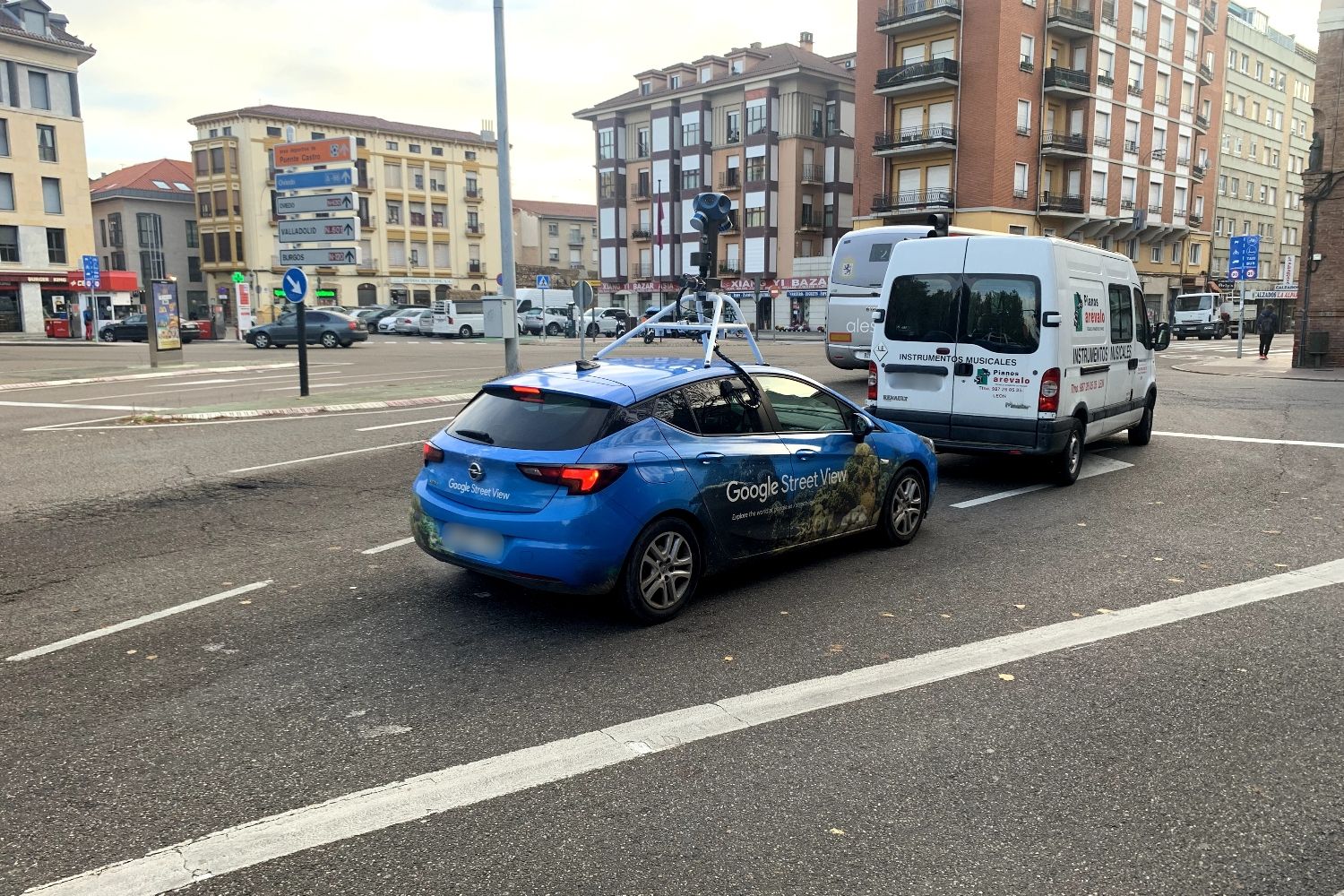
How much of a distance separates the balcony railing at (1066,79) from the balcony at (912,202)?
734 cm

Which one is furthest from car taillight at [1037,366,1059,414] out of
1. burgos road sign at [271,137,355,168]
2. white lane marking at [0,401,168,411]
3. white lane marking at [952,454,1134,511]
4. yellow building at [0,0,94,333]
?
yellow building at [0,0,94,333]

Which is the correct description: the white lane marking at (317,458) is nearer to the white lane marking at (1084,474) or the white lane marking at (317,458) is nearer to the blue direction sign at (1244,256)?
the white lane marking at (1084,474)

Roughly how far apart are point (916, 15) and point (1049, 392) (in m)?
43.4

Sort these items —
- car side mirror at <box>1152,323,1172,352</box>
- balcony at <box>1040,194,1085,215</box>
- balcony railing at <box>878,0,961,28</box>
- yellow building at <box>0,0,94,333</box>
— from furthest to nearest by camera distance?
yellow building at <box>0,0,94,333</box> < balcony at <box>1040,194,1085,215</box> < balcony railing at <box>878,0,961,28</box> < car side mirror at <box>1152,323,1172,352</box>

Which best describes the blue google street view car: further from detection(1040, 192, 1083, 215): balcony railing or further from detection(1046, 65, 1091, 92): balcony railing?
detection(1046, 65, 1091, 92): balcony railing

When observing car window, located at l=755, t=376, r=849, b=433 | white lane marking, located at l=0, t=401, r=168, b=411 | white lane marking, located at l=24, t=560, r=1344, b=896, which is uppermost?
car window, located at l=755, t=376, r=849, b=433

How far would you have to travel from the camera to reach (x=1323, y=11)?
82.8 ft

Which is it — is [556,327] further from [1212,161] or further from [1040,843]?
[1040,843]

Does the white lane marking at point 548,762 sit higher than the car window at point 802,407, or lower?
lower

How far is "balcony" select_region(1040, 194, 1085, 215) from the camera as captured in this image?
1943 inches

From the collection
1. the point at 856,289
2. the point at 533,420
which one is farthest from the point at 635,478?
the point at 856,289

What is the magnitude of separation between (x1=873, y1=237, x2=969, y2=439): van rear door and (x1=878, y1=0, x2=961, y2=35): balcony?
4157 cm

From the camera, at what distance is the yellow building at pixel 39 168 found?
53906mm

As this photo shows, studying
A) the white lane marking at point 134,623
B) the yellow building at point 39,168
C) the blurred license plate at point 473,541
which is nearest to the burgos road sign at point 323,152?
the white lane marking at point 134,623
